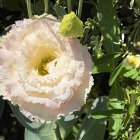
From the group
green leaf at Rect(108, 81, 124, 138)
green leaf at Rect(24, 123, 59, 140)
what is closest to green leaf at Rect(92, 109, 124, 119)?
green leaf at Rect(108, 81, 124, 138)

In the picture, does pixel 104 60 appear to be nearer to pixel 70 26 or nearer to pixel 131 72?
pixel 131 72

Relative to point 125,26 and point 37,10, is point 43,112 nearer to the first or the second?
point 37,10

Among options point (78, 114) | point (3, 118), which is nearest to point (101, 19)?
point (78, 114)

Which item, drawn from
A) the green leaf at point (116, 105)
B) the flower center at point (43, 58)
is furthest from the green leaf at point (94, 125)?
the flower center at point (43, 58)

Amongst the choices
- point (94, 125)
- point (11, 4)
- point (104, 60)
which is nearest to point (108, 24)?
point (104, 60)

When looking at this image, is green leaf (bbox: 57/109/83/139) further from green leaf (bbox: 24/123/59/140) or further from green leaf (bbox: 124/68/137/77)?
green leaf (bbox: 124/68/137/77)

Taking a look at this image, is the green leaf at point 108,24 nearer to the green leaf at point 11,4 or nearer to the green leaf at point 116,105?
the green leaf at point 116,105
